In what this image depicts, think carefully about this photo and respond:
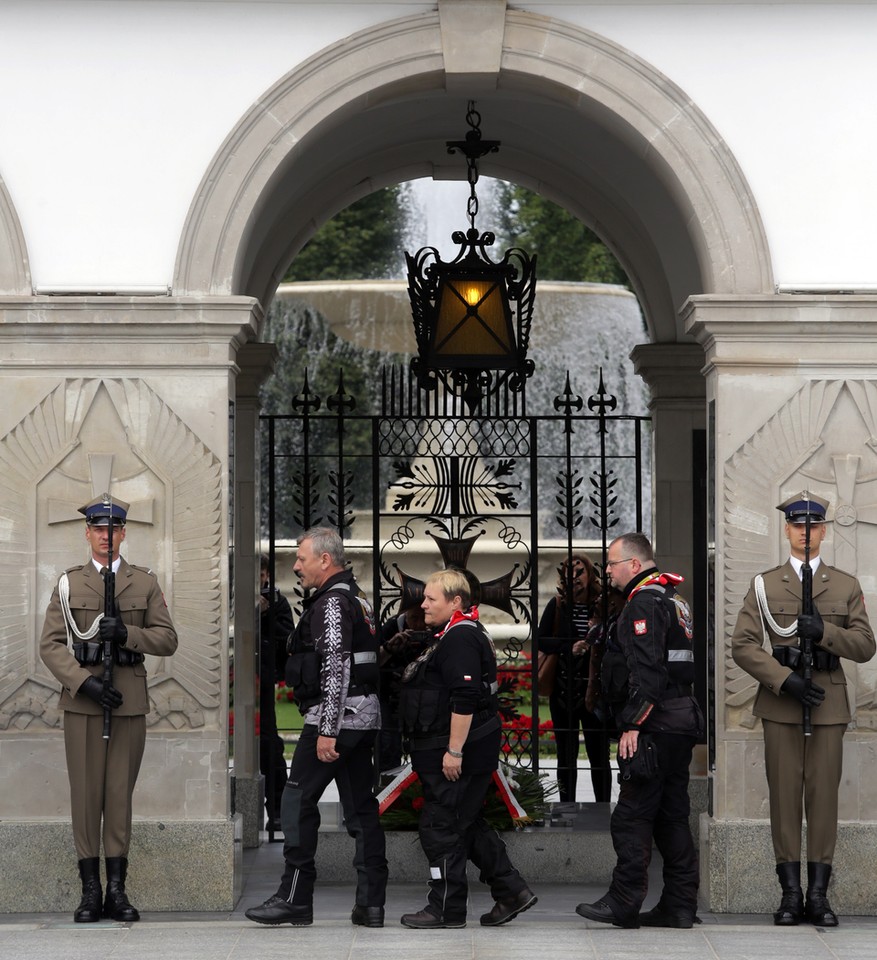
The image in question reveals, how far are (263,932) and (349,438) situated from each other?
17.3 m

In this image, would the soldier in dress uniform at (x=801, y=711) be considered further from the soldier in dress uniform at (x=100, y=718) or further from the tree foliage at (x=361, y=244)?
the tree foliage at (x=361, y=244)

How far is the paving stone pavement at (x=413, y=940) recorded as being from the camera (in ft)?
21.4

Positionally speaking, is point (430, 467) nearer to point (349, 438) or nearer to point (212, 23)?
point (212, 23)

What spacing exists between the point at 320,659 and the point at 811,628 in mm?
2110

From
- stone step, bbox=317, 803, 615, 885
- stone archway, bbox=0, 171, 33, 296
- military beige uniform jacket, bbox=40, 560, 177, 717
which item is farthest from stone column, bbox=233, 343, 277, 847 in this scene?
military beige uniform jacket, bbox=40, 560, 177, 717

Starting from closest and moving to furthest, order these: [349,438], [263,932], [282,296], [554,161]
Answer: [263,932] < [554,161] < [282,296] < [349,438]

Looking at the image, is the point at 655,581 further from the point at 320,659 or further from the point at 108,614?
the point at 108,614

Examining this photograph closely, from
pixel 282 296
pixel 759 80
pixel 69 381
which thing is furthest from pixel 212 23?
pixel 282 296

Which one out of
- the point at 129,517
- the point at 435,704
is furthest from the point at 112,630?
the point at 435,704

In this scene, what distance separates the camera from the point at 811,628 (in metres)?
6.86

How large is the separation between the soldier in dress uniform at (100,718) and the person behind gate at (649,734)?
1.99 metres

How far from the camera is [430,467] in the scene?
1384cm

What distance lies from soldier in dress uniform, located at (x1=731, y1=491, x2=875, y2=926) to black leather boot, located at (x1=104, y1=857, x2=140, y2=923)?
285 centimetres

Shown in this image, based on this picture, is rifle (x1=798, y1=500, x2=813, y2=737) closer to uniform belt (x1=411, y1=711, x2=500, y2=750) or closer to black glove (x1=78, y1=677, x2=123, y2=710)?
uniform belt (x1=411, y1=711, x2=500, y2=750)
